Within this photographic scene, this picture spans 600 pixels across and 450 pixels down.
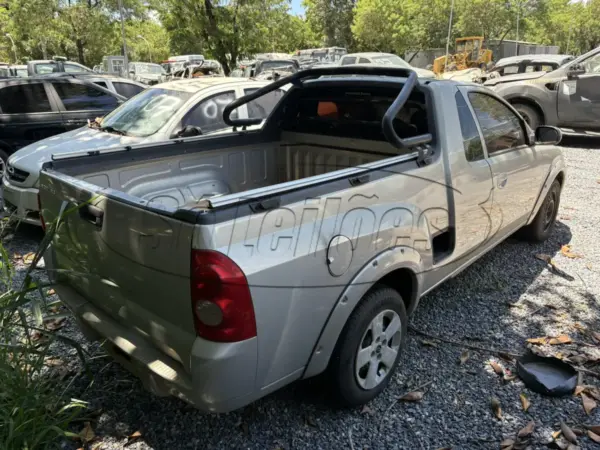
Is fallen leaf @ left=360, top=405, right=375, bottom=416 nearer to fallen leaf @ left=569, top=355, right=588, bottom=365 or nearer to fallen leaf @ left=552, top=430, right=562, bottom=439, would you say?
fallen leaf @ left=552, top=430, right=562, bottom=439

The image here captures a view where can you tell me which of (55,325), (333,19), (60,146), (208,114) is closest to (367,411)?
(55,325)

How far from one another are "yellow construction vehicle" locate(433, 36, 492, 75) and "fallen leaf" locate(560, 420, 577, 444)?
1207 inches

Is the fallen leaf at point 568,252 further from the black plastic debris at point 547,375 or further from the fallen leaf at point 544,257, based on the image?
the black plastic debris at point 547,375

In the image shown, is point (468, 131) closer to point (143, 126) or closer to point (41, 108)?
point (143, 126)

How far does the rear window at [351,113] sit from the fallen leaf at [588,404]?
77.6 inches

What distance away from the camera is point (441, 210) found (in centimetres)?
330

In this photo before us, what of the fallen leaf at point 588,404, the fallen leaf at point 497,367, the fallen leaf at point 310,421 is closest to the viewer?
the fallen leaf at point 310,421

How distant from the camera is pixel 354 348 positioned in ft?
8.64

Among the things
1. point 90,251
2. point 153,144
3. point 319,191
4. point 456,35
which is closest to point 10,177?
point 153,144

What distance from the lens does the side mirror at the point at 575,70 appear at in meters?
9.90

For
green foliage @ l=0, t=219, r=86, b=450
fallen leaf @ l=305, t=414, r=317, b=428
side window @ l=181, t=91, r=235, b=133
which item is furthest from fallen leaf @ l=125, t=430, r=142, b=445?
side window @ l=181, t=91, r=235, b=133

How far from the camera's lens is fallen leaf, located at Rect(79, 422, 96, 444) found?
104 inches

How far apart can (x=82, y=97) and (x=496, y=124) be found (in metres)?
6.49

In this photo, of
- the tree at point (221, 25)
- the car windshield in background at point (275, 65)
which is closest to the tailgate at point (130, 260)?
the tree at point (221, 25)
